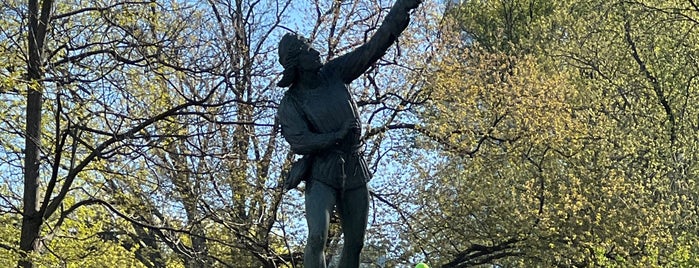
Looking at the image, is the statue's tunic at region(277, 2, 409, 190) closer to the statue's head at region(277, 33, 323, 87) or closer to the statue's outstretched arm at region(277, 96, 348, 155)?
the statue's outstretched arm at region(277, 96, 348, 155)

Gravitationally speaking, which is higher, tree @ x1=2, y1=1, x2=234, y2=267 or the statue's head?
tree @ x1=2, y1=1, x2=234, y2=267

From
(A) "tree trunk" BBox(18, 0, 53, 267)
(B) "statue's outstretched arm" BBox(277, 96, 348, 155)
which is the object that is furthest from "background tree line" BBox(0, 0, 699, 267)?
(B) "statue's outstretched arm" BBox(277, 96, 348, 155)

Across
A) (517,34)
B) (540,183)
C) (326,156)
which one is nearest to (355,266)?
(326,156)

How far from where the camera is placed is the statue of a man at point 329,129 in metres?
5.29

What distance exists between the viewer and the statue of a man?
17.4ft

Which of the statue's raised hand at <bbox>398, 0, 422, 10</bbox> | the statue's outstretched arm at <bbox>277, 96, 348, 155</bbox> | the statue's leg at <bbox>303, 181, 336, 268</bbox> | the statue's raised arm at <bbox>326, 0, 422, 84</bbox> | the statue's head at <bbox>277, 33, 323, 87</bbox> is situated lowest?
the statue's leg at <bbox>303, 181, 336, 268</bbox>

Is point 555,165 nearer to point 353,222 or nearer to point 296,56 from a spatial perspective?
point 353,222

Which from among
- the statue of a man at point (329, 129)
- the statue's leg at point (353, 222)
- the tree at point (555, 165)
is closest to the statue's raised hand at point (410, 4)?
the statue of a man at point (329, 129)

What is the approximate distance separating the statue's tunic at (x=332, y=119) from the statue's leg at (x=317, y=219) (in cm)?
6

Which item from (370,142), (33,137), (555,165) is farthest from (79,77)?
(555,165)

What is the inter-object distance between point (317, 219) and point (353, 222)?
32 centimetres

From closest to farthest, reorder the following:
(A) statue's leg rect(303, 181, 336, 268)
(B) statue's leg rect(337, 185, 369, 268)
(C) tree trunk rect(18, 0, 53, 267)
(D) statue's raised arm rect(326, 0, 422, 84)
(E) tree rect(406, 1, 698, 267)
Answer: (A) statue's leg rect(303, 181, 336, 268), (D) statue's raised arm rect(326, 0, 422, 84), (B) statue's leg rect(337, 185, 369, 268), (C) tree trunk rect(18, 0, 53, 267), (E) tree rect(406, 1, 698, 267)

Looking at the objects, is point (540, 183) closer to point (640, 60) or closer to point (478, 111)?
point (478, 111)

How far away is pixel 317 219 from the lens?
523 centimetres
